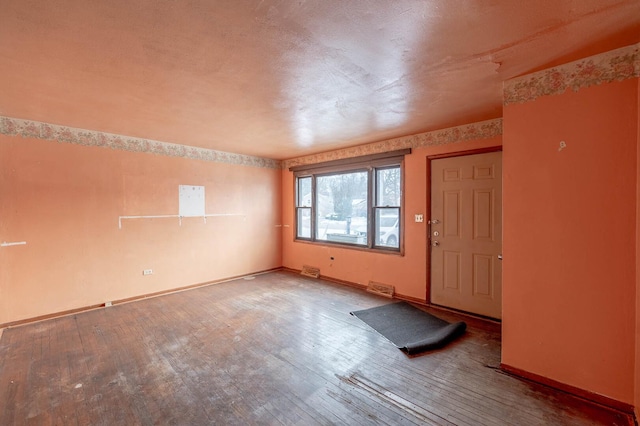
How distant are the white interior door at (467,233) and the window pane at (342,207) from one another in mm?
1354

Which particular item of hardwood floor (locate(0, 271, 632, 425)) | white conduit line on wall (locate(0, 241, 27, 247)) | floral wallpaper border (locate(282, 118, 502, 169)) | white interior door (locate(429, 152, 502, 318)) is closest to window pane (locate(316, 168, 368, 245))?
floral wallpaper border (locate(282, 118, 502, 169))

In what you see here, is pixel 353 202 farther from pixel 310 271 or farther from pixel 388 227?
pixel 310 271

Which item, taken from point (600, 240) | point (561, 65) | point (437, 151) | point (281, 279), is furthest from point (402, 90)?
point (281, 279)

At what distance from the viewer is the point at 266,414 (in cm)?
201

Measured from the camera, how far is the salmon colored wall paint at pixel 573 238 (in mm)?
2023

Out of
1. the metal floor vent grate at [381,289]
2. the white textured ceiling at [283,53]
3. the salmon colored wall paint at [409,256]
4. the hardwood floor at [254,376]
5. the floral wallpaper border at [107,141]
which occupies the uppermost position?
the white textured ceiling at [283,53]

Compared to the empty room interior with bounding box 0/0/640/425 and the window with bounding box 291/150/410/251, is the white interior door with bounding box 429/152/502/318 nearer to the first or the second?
the empty room interior with bounding box 0/0/640/425

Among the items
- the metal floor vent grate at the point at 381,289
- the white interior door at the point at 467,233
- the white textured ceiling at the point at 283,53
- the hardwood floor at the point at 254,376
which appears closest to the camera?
the white textured ceiling at the point at 283,53

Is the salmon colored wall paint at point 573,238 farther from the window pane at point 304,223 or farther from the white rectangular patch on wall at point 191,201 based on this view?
the white rectangular patch on wall at point 191,201

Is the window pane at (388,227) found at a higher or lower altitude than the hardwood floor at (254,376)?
higher

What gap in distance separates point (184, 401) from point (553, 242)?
3194 mm

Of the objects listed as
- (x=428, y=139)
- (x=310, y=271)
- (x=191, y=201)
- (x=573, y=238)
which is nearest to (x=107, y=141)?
(x=191, y=201)

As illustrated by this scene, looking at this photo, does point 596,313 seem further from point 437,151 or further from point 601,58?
point 437,151

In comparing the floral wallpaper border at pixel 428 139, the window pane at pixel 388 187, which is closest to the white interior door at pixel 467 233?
the floral wallpaper border at pixel 428 139
